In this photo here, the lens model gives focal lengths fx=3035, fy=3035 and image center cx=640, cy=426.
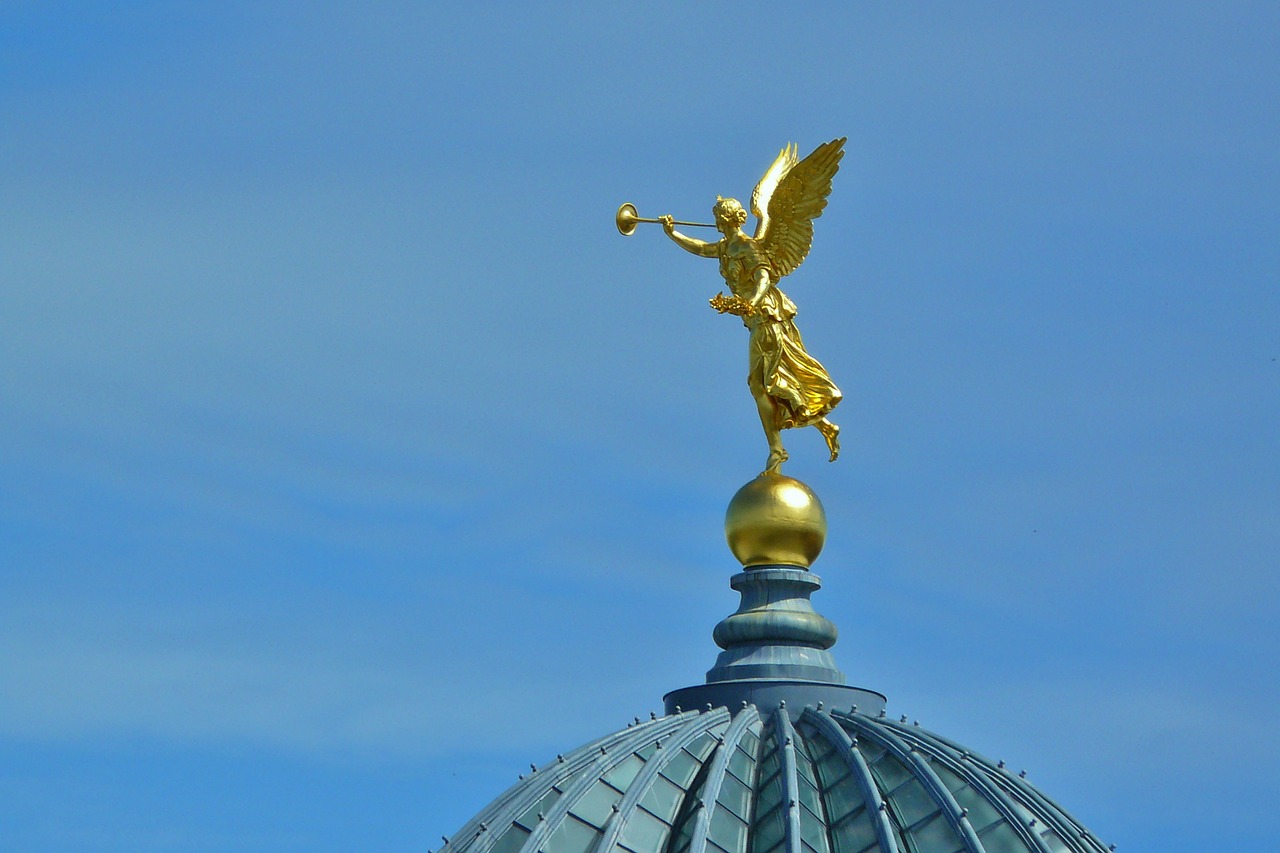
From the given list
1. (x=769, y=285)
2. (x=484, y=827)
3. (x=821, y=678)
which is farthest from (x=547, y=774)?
(x=769, y=285)

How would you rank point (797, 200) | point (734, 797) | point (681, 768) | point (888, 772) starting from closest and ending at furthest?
point (734, 797)
point (681, 768)
point (888, 772)
point (797, 200)

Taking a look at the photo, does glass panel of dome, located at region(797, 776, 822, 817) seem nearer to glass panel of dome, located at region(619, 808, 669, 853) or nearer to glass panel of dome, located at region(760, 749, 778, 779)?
glass panel of dome, located at region(760, 749, 778, 779)

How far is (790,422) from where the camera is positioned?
56969 mm

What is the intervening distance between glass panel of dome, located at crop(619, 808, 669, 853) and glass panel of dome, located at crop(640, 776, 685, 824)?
192 millimetres

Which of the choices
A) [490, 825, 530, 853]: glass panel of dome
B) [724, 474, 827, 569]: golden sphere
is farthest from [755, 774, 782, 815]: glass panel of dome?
[724, 474, 827, 569]: golden sphere

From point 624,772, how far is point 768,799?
8.21ft

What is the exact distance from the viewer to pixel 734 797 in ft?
169

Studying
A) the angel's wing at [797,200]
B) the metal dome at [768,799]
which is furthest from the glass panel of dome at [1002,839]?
the angel's wing at [797,200]

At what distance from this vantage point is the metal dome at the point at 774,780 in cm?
5047

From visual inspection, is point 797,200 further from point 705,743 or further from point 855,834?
point 855,834

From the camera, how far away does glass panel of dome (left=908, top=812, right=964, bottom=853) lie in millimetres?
50469

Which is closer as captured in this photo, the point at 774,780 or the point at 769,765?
the point at 774,780

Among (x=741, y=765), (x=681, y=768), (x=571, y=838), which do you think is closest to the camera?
(x=571, y=838)

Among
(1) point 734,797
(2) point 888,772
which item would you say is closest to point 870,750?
(2) point 888,772
